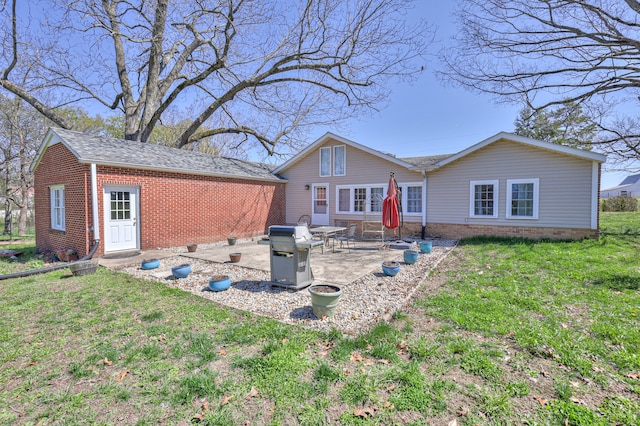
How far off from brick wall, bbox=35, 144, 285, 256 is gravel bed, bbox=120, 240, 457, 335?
2.39 metres

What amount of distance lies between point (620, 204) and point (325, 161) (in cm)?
2342

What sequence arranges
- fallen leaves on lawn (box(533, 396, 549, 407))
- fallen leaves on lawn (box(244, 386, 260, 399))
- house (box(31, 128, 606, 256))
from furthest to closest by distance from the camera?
house (box(31, 128, 606, 256)) → fallen leaves on lawn (box(244, 386, 260, 399)) → fallen leaves on lawn (box(533, 396, 549, 407))

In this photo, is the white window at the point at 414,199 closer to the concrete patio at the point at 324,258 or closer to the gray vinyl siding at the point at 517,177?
the gray vinyl siding at the point at 517,177

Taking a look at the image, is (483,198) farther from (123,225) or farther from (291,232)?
(123,225)

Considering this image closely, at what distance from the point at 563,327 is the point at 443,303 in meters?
1.52

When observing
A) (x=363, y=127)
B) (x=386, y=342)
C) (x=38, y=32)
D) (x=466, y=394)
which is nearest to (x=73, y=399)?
(x=386, y=342)

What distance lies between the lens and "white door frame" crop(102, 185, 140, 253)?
8.67 meters

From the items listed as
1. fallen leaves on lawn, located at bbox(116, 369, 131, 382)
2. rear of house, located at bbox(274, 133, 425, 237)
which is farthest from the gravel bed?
rear of house, located at bbox(274, 133, 425, 237)

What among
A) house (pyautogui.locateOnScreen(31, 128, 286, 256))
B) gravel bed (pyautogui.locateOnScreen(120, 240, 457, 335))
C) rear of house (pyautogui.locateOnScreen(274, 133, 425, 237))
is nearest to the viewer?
gravel bed (pyautogui.locateOnScreen(120, 240, 457, 335))

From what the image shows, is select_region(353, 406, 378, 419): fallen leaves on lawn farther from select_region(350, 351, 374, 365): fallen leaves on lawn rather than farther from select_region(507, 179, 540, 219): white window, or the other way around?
select_region(507, 179, 540, 219): white window

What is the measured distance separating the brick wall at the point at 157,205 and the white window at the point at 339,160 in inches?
157

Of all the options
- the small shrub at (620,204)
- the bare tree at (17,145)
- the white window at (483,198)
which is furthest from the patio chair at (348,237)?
the small shrub at (620,204)

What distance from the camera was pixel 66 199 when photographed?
9.06 metres

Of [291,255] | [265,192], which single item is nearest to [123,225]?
[265,192]
